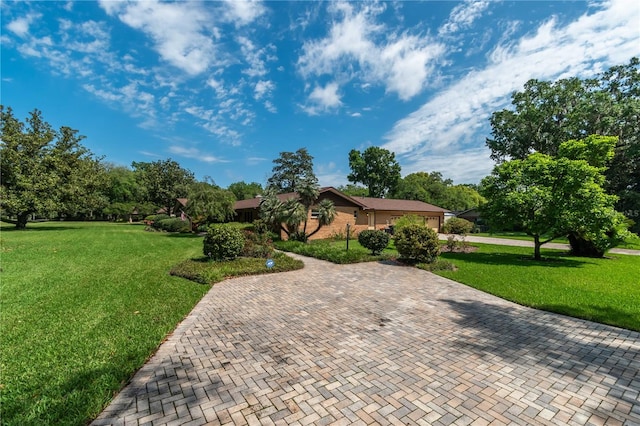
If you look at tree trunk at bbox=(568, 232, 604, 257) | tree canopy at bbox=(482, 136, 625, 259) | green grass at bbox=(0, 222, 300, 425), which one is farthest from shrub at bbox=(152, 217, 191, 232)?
tree trunk at bbox=(568, 232, 604, 257)

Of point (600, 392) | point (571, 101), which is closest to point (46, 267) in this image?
point (600, 392)

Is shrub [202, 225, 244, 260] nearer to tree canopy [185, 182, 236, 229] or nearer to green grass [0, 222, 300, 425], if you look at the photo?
green grass [0, 222, 300, 425]

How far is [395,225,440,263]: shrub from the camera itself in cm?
1146

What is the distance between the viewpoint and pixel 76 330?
4.92 metres

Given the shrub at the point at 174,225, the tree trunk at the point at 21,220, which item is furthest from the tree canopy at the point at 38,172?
the shrub at the point at 174,225

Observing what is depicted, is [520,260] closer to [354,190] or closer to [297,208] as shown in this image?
[297,208]

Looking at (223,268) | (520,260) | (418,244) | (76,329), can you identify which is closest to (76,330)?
(76,329)

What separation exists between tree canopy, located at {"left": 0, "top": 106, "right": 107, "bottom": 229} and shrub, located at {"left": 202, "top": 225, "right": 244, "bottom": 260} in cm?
2430

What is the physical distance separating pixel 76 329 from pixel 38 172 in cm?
3049

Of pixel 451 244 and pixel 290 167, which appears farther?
pixel 290 167

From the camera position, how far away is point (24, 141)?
2550 cm

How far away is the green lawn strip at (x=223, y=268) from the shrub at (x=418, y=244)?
14.4 feet

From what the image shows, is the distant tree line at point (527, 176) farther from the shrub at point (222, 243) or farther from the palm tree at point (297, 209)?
the shrub at point (222, 243)

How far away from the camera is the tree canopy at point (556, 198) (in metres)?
11.5
